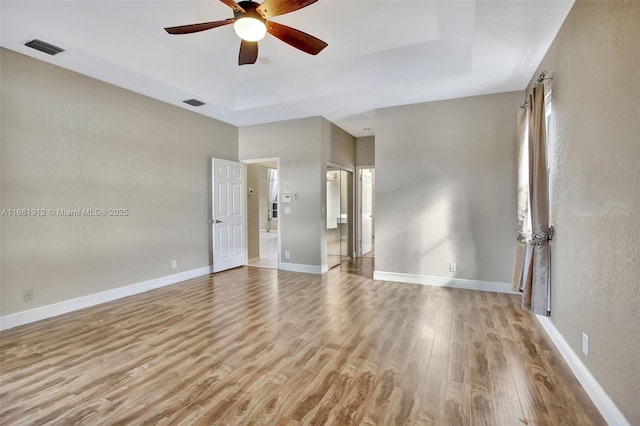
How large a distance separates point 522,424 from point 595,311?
35.5 inches

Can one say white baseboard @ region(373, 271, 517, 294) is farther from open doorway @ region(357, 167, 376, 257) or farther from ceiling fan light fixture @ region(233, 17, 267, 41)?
ceiling fan light fixture @ region(233, 17, 267, 41)

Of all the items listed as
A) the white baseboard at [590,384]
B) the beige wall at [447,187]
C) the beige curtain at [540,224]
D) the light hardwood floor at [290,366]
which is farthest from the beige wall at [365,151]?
the white baseboard at [590,384]

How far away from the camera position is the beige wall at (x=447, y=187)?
441cm

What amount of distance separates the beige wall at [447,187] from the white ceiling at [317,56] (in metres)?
0.34

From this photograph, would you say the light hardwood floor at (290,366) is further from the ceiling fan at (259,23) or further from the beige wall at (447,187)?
the ceiling fan at (259,23)

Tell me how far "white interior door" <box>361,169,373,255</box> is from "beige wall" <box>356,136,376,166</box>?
29 centimetres

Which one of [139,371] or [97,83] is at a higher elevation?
[97,83]

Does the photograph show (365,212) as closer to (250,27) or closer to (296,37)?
(296,37)

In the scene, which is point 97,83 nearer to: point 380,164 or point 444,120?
point 380,164

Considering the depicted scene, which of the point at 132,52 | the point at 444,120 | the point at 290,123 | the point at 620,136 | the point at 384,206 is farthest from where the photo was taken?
the point at 290,123

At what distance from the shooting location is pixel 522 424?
5.81 ft

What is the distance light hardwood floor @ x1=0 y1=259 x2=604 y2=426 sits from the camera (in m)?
1.89

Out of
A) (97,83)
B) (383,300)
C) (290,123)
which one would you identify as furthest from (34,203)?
(383,300)

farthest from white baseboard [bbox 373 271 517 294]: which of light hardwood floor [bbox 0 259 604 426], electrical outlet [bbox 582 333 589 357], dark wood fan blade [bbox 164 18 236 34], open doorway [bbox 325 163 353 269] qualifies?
dark wood fan blade [bbox 164 18 236 34]
